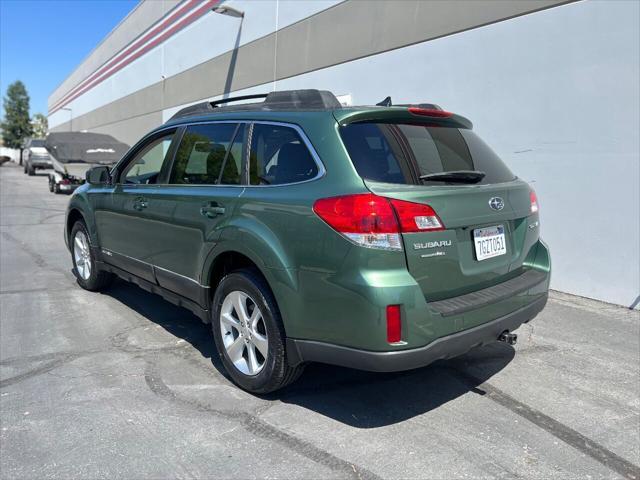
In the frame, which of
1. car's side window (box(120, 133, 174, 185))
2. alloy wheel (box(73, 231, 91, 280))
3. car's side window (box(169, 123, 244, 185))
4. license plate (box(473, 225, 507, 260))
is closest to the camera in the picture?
license plate (box(473, 225, 507, 260))

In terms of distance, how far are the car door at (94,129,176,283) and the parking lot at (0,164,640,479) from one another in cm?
66

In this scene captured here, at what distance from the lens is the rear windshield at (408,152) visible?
2.91 metres

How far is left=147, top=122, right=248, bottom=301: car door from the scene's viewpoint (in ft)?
11.8

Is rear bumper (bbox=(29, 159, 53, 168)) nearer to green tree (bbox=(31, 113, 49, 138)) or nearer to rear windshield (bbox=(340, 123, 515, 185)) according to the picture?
rear windshield (bbox=(340, 123, 515, 185))

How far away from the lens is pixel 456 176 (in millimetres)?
3098

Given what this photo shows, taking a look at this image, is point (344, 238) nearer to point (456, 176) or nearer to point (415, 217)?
point (415, 217)

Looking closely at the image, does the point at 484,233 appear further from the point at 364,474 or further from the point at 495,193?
the point at 364,474

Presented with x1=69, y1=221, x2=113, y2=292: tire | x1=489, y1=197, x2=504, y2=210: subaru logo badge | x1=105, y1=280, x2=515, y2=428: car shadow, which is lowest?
x1=105, y1=280, x2=515, y2=428: car shadow

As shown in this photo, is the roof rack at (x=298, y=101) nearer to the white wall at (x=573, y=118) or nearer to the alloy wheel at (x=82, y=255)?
the alloy wheel at (x=82, y=255)

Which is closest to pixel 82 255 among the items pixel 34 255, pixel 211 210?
pixel 34 255

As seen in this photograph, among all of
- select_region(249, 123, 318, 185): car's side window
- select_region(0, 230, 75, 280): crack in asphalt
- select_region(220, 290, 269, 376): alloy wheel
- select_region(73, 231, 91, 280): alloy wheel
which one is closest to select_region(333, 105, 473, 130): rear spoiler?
select_region(249, 123, 318, 185): car's side window

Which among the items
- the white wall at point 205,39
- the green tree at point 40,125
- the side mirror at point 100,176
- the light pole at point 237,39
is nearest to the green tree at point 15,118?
the green tree at point 40,125

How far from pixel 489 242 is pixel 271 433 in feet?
5.54

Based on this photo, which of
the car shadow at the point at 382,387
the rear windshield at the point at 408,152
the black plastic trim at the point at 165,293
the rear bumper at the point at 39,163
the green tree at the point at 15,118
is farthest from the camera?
the green tree at the point at 15,118
